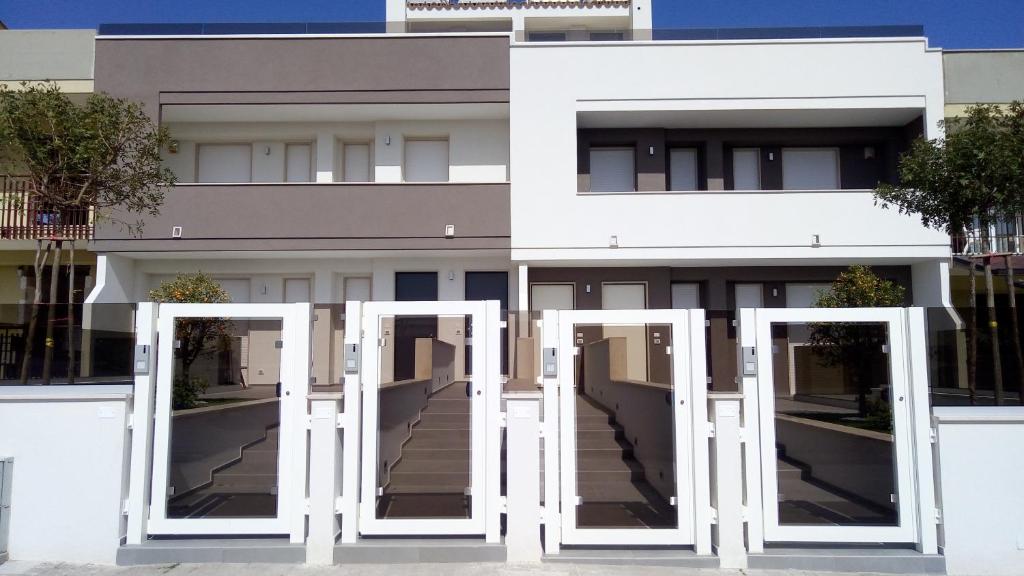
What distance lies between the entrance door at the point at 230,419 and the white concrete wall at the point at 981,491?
551cm

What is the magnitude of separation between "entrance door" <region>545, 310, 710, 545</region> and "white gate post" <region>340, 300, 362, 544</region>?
1675 millimetres

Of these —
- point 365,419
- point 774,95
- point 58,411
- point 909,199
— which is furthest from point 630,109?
point 58,411

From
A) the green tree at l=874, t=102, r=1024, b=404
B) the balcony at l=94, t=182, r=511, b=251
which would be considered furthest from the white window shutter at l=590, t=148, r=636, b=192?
the green tree at l=874, t=102, r=1024, b=404

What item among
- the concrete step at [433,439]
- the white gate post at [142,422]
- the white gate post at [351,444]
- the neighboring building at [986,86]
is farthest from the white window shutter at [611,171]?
the white gate post at [142,422]

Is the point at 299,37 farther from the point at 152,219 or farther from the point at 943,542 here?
the point at 943,542

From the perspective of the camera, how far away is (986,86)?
1603 centimetres

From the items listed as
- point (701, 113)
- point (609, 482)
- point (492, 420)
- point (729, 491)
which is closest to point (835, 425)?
point (729, 491)

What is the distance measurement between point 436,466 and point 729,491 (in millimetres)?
2571

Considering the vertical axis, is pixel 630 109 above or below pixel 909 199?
above

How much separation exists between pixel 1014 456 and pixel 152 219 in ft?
47.3

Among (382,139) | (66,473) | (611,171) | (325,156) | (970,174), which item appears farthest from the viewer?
(611,171)

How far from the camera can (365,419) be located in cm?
632

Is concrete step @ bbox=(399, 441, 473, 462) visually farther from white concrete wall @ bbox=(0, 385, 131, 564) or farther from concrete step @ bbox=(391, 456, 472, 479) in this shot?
white concrete wall @ bbox=(0, 385, 131, 564)

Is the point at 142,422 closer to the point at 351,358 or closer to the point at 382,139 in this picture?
the point at 351,358
